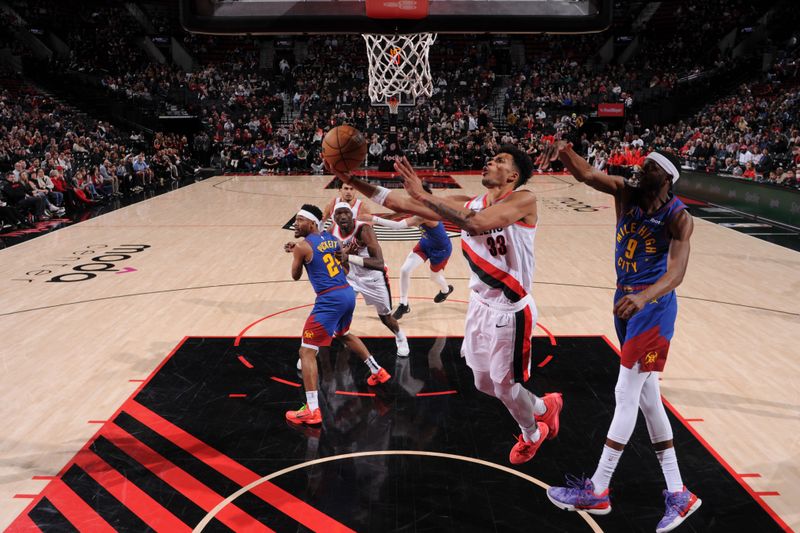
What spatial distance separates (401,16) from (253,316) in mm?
3840

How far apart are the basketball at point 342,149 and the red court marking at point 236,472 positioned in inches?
79.7

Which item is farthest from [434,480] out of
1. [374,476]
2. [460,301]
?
[460,301]

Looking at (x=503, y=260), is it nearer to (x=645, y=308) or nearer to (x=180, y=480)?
(x=645, y=308)

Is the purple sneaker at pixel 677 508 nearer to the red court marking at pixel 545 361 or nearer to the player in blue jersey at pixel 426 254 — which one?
the red court marking at pixel 545 361

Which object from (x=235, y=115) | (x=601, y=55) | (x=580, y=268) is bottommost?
(x=580, y=268)

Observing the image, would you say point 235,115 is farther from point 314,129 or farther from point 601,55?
point 601,55

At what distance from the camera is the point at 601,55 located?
33.8m

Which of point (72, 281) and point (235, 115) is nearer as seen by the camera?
point (72, 281)

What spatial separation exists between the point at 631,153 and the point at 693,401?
1568 centimetres

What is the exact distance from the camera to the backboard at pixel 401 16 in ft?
17.5

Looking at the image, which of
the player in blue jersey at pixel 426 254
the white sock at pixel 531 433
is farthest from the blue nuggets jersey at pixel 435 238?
the white sock at pixel 531 433

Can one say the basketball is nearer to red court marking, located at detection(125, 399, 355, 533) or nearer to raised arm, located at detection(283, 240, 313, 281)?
raised arm, located at detection(283, 240, 313, 281)

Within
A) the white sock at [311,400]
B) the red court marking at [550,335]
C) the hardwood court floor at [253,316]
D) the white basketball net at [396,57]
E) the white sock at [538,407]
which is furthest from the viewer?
the white basketball net at [396,57]

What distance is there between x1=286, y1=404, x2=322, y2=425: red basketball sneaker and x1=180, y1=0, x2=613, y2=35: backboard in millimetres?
3109
